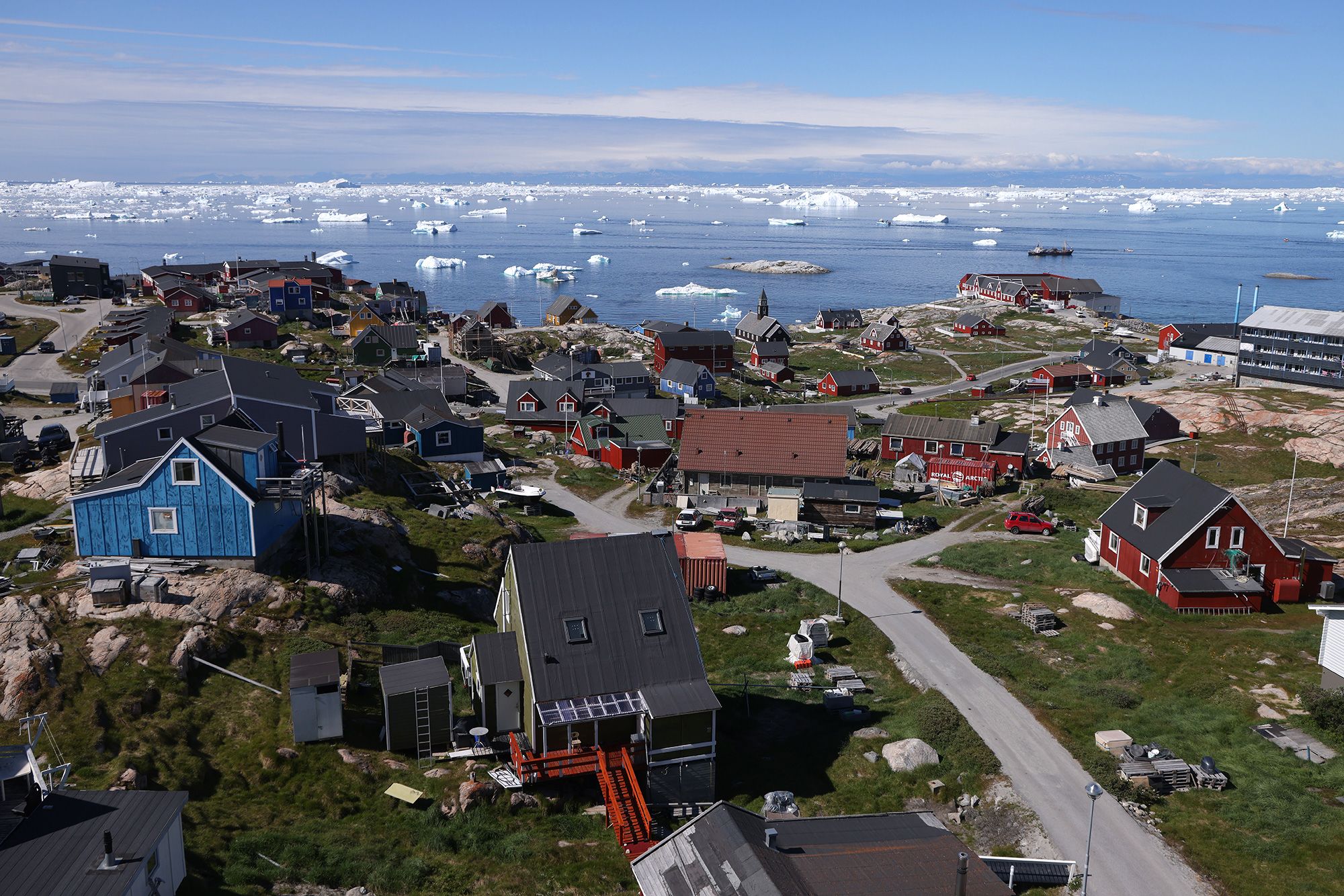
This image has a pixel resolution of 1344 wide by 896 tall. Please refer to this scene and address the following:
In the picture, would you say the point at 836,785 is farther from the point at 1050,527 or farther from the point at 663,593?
the point at 1050,527

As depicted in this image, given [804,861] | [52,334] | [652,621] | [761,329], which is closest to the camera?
[804,861]

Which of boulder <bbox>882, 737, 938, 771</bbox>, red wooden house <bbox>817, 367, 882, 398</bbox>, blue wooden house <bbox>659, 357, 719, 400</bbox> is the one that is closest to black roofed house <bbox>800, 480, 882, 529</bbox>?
boulder <bbox>882, 737, 938, 771</bbox>

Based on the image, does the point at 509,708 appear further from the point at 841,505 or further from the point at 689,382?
the point at 689,382

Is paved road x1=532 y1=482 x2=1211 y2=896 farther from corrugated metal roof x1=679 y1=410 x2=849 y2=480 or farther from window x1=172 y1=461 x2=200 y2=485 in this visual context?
window x1=172 y1=461 x2=200 y2=485

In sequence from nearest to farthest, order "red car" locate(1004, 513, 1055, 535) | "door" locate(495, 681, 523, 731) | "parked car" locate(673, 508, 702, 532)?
"door" locate(495, 681, 523, 731), "red car" locate(1004, 513, 1055, 535), "parked car" locate(673, 508, 702, 532)

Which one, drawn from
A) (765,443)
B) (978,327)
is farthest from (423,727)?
(978,327)

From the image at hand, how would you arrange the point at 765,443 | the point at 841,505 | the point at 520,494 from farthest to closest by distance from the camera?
the point at 765,443, the point at 520,494, the point at 841,505

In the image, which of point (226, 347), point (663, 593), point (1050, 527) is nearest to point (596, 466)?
point (1050, 527)

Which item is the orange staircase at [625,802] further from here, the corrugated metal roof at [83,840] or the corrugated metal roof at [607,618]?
the corrugated metal roof at [83,840]
